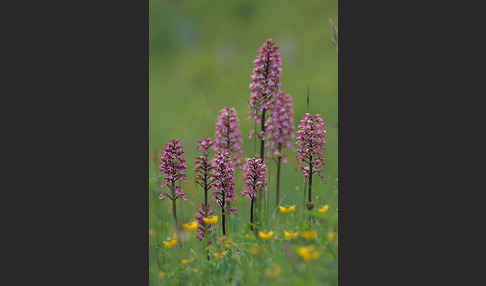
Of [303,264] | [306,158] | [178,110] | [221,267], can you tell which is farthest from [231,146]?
[178,110]

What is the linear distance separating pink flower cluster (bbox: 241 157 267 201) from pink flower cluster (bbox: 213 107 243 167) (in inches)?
17.8

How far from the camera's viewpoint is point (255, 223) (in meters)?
4.93

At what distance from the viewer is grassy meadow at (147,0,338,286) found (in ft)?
14.6

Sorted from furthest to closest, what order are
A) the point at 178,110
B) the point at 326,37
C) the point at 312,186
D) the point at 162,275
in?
1. the point at 326,37
2. the point at 178,110
3. the point at 312,186
4. the point at 162,275

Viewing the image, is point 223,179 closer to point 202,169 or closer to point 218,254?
point 202,169

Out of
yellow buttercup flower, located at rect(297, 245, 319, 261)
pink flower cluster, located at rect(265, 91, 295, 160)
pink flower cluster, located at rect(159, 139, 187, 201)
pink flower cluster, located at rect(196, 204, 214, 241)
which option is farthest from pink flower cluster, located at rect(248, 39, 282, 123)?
yellow buttercup flower, located at rect(297, 245, 319, 261)

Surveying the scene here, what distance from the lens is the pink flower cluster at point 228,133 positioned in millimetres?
5277

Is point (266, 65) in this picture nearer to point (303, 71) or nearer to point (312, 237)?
point (312, 237)

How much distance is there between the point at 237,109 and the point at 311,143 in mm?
4744

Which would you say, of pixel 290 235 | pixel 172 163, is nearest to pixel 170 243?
pixel 172 163

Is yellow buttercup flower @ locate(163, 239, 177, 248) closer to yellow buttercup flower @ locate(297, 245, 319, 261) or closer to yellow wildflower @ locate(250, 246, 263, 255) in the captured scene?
yellow wildflower @ locate(250, 246, 263, 255)

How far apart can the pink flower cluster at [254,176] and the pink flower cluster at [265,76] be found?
67cm

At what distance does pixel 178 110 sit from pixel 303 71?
9.87ft

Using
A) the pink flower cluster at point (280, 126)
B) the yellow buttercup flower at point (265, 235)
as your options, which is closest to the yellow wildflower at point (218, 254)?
the yellow buttercup flower at point (265, 235)
